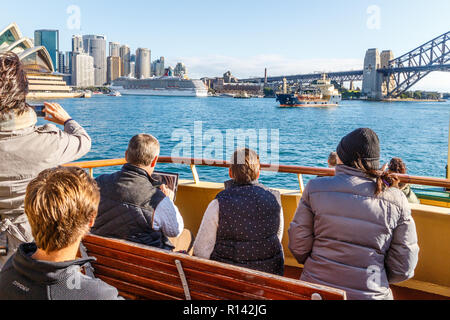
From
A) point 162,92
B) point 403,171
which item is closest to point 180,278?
point 403,171

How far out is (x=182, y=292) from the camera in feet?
4.71

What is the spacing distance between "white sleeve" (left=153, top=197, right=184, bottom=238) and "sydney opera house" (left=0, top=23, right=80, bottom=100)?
121ft

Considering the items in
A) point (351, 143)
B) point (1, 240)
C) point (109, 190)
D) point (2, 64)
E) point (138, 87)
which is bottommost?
point (1, 240)

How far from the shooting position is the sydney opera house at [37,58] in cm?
5372

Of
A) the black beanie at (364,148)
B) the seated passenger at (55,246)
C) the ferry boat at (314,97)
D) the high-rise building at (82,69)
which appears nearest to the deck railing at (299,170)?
the black beanie at (364,148)

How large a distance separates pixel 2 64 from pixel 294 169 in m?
1.91

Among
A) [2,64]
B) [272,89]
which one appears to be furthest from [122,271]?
[272,89]

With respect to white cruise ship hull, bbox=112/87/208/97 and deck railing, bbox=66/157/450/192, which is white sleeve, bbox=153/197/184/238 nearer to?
deck railing, bbox=66/157/450/192

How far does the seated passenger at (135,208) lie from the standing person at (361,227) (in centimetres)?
69

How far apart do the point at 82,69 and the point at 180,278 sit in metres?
119

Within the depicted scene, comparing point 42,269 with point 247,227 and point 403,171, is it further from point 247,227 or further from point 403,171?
point 403,171

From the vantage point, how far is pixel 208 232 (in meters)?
1.91

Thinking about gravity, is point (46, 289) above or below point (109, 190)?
below

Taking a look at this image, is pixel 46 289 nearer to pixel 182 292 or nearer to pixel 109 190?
pixel 182 292
